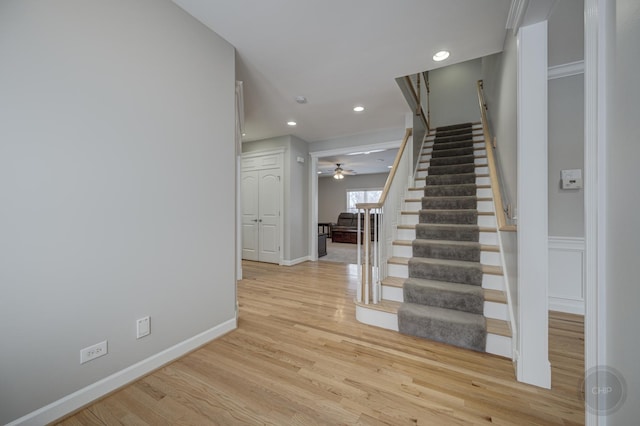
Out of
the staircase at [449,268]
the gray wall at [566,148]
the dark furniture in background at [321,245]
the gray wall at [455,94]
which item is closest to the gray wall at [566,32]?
the gray wall at [566,148]

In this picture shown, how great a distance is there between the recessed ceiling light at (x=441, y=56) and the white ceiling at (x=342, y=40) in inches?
2.1

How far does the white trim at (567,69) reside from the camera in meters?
2.35

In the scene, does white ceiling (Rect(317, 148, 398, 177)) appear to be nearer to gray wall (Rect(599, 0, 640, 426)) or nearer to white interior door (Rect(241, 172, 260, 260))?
white interior door (Rect(241, 172, 260, 260))

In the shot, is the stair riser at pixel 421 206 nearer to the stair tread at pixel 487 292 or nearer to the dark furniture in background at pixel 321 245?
the stair tread at pixel 487 292

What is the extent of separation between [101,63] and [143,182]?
696mm

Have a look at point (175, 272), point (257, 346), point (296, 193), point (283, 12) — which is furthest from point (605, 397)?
point (296, 193)

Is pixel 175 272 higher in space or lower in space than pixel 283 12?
lower

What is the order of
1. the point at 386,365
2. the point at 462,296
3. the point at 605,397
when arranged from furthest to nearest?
the point at 462,296 < the point at 386,365 < the point at 605,397

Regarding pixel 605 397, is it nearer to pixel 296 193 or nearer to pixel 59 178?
pixel 59 178

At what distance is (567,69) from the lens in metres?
2.39

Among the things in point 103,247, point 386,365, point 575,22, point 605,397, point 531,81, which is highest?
point 575,22

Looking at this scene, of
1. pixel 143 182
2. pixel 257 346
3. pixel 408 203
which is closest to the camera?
pixel 143 182

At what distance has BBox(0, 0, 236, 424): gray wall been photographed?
114 centimetres

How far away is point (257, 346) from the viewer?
1.96 meters
